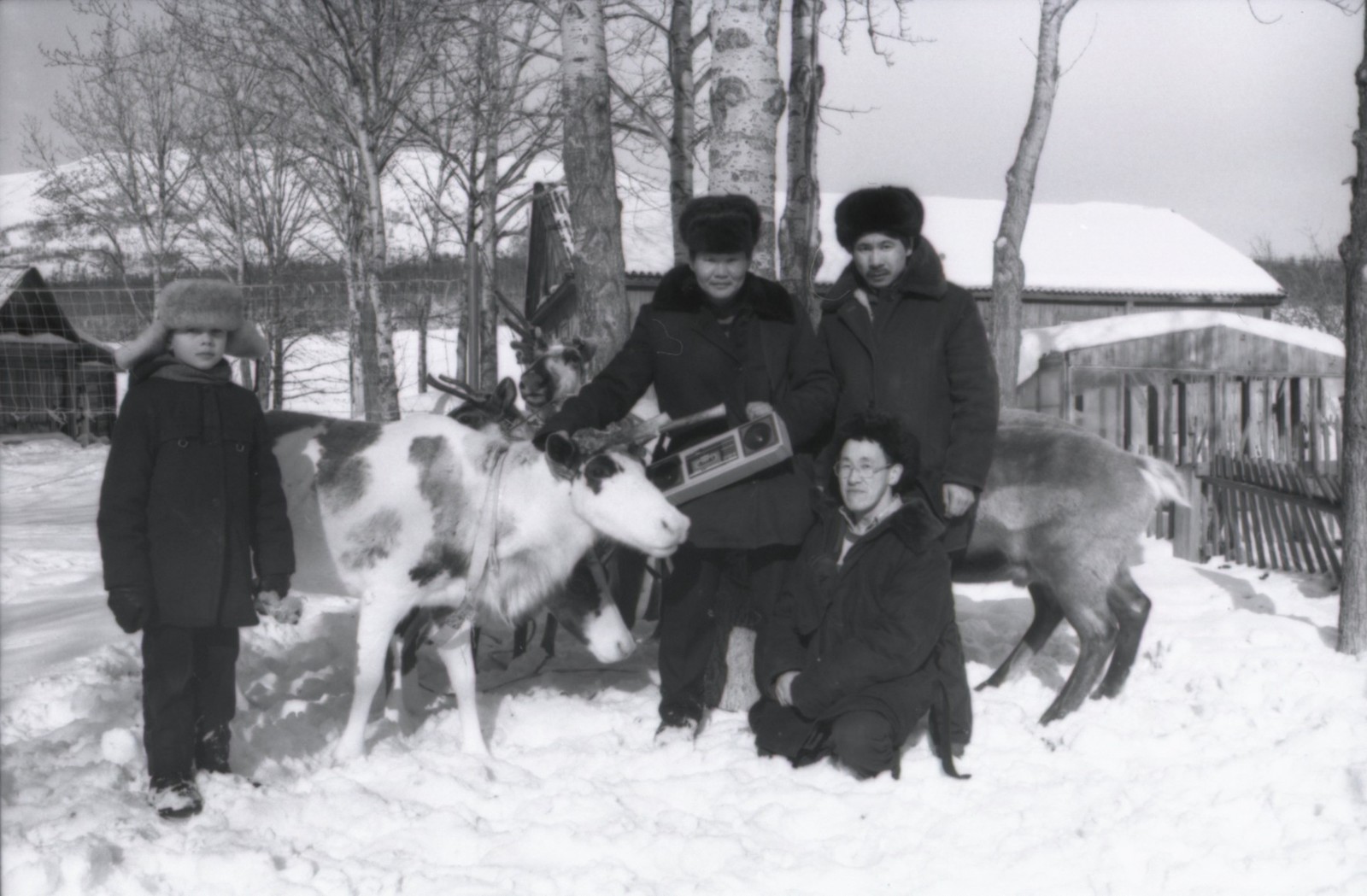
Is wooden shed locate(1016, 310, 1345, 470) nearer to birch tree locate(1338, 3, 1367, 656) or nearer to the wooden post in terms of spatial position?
the wooden post

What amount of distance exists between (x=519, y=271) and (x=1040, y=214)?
1964 centimetres

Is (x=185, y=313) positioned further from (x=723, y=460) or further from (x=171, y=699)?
(x=723, y=460)

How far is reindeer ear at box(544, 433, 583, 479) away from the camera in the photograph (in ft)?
14.0

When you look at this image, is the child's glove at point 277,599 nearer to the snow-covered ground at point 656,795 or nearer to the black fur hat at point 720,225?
the snow-covered ground at point 656,795

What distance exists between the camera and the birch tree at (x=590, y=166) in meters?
6.48

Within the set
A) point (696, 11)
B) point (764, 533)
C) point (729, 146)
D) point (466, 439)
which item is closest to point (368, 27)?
point (696, 11)

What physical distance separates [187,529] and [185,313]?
2.30 ft

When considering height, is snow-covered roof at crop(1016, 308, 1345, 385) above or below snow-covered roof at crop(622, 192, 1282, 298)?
below

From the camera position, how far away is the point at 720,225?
4305mm

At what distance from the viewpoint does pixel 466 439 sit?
4.77 meters

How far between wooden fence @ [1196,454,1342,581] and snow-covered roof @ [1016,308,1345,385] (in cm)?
950

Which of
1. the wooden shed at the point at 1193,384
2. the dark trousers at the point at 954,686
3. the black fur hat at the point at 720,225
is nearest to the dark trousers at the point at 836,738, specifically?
the dark trousers at the point at 954,686

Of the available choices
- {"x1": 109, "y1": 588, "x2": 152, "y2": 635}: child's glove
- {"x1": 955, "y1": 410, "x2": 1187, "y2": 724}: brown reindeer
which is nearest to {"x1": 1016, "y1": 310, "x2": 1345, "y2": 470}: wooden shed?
{"x1": 955, "y1": 410, "x2": 1187, "y2": 724}: brown reindeer

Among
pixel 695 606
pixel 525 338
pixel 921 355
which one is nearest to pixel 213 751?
pixel 695 606
